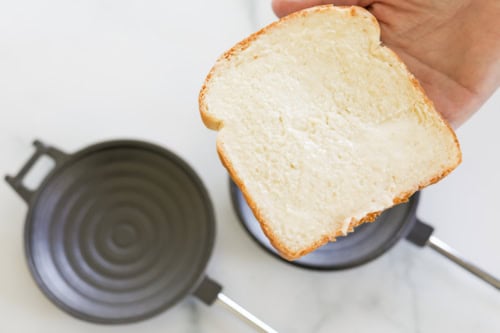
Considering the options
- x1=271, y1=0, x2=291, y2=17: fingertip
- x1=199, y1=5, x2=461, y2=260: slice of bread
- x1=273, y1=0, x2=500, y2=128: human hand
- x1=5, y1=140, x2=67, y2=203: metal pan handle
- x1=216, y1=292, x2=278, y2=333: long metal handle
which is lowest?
x1=216, y1=292, x2=278, y2=333: long metal handle

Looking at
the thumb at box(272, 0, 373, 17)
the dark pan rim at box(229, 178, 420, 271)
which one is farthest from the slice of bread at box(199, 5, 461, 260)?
the dark pan rim at box(229, 178, 420, 271)

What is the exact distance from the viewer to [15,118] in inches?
46.6

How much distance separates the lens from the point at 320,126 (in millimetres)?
860

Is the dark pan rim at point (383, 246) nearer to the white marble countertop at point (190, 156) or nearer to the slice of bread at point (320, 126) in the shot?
the white marble countertop at point (190, 156)

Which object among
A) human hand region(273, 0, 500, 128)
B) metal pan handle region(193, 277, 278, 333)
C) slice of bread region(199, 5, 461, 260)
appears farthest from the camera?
metal pan handle region(193, 277, 278, 333)

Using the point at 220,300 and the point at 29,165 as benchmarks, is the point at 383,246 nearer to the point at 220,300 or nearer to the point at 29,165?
the point at 220,300

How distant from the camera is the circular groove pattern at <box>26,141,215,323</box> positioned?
3.63 feet

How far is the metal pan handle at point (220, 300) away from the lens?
3.52 feet

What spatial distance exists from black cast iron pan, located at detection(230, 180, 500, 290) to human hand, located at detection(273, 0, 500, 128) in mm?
210

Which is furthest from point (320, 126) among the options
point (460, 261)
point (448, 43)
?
point (460, 261)

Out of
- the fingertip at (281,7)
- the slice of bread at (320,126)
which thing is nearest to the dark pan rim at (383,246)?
the slice of bread at (320,126)

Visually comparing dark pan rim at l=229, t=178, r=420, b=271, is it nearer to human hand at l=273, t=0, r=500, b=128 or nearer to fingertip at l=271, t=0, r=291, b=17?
human hand at l=273, t=0, r=500, b=128

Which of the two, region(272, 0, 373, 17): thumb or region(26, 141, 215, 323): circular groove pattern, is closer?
region(272, 0, 373, 17): thumb

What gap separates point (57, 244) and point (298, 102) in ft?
1.93
